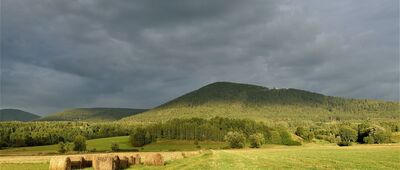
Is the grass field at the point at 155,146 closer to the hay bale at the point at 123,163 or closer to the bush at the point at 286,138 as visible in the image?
the bush at the point at 286,138

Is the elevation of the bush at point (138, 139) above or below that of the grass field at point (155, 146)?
above

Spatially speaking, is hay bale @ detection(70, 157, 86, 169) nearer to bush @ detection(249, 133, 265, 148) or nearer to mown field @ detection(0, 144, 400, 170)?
mown field @ detection(0, 144, 400, 170)

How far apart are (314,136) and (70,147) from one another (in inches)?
4064

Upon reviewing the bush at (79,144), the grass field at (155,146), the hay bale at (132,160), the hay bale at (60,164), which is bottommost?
the grass field at (155,146)

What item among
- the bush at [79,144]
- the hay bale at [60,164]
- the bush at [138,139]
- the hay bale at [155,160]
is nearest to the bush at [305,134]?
the bush at [138,139]

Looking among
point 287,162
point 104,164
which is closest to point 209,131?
point 287,162

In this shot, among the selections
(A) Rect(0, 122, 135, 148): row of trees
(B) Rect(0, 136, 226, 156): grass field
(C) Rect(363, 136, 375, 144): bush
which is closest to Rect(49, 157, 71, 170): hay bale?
(B) Rect(0, 136, 226, 156): grass field

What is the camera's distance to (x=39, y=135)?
501ft

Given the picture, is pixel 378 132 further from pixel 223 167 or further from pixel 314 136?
pixel 223 167

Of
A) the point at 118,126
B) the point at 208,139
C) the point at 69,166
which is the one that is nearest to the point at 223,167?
the point at 69,166

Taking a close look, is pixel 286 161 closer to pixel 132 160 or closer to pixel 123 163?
pixel 123 163

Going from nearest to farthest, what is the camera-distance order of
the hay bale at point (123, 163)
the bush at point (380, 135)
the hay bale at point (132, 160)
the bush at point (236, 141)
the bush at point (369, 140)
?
the hay bale at point (123, 163) < the hay bale at point (132, 160) < the bush at point (236, 141) < the bush at point (380, 135) < the bush at point (369, 140)

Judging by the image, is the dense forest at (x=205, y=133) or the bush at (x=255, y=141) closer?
the bush at (x=255, y=141)

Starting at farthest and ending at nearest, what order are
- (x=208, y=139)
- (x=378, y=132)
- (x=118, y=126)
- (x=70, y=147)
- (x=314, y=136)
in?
(x=118, y=126) → (x=314, y=136) → (x=208, y=139) → (x=378, y=132) → (x=70, y=147)
